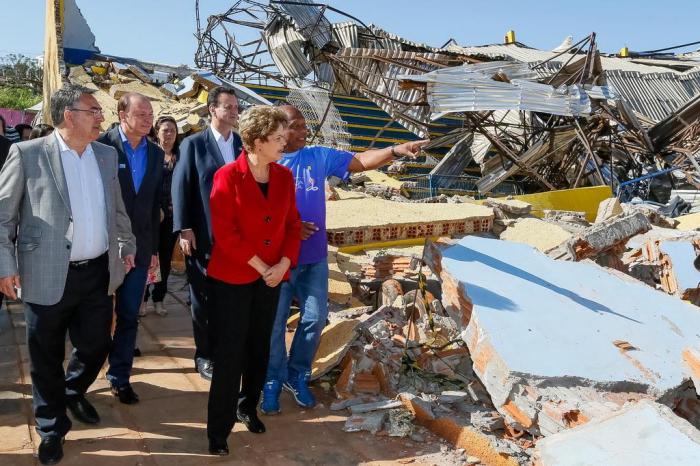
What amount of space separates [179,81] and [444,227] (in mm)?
7880

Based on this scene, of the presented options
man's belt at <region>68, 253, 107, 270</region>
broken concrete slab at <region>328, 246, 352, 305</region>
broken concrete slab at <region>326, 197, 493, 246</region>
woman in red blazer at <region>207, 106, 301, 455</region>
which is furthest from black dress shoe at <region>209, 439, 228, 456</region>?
broken concrete slab at <region>326, 197, 493, 246</region>

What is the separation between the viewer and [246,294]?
3100 mm

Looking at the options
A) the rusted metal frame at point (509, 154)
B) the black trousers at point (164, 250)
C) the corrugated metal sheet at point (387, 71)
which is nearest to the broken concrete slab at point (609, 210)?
the rusted metal frame at point (509, 154)

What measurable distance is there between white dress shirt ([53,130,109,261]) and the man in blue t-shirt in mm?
1098

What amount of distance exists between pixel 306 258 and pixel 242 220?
29.3 inches

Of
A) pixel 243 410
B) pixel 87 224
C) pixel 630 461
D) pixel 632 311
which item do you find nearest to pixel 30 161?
pixel 87 224

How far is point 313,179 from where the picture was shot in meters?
3.72

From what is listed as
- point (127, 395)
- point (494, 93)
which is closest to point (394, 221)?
point (127, 395)

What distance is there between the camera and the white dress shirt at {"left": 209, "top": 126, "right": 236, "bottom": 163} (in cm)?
396

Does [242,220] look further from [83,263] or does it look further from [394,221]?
[394,221]

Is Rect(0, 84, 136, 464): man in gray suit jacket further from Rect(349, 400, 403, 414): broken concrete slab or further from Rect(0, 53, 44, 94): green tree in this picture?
Rect(0, 53, 44, 94): green tree

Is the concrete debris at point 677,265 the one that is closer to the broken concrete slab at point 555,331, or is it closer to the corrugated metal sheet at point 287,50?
the broken concrete slab at point 555,331

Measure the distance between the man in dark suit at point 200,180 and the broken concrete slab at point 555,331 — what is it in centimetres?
160

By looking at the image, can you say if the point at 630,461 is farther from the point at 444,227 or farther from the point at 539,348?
the point at 444,227
